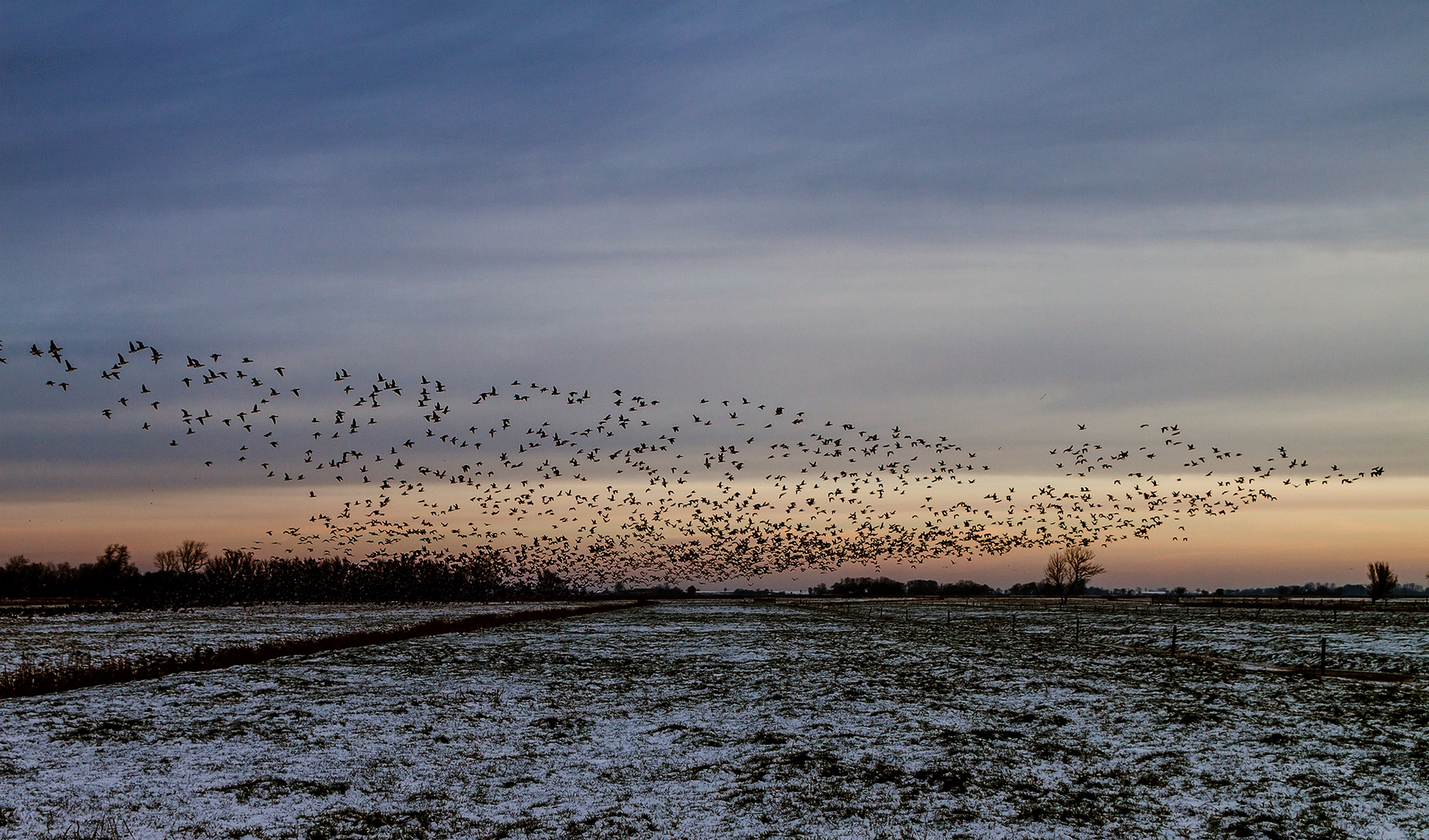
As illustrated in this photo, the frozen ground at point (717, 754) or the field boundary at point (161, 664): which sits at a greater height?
the frozen ground at point (717, 754)

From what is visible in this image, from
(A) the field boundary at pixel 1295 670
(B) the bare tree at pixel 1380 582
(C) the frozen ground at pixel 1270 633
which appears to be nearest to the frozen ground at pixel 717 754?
(A) the field boundary at pixel 1295 670

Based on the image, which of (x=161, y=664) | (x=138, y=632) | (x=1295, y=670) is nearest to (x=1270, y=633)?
(x=1295, y=670)

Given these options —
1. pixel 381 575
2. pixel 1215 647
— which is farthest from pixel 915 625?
pixel 381 575

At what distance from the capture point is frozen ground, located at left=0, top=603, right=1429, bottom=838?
14.5 m

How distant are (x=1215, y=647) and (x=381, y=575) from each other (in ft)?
592

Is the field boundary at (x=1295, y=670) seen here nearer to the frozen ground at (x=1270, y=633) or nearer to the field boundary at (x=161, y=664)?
the frozen ground at (x=1270, y=633)

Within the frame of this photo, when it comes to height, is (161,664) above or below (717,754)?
below

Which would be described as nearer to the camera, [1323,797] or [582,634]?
[1323,797]

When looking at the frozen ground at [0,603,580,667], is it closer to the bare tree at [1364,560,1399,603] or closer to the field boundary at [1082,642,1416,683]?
the field boundary at [1082,642,1416,683]

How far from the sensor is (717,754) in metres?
19.1

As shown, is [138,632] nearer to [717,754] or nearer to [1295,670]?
[717,754]

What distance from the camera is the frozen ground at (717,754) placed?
1450 cm

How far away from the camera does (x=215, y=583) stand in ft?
555

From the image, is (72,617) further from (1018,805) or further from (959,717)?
(1018,805)
